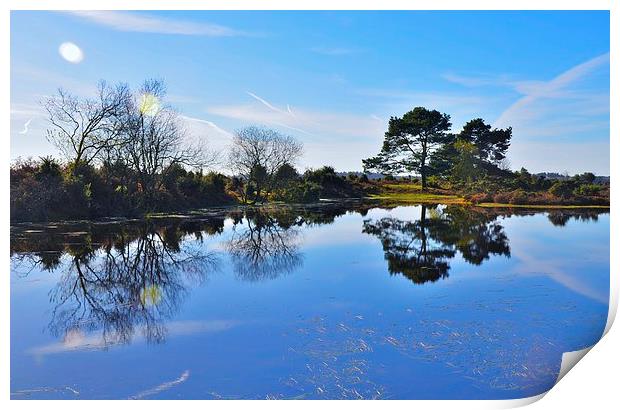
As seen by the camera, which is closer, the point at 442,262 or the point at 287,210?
the point at 442,262

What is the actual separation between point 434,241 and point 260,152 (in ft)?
27.1

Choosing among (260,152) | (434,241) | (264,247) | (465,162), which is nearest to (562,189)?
(465,162)

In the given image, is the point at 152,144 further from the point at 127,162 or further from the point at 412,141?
the point at 412,141

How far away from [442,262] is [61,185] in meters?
10.5

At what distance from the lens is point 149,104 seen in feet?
46.9

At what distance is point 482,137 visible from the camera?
19.3 meters

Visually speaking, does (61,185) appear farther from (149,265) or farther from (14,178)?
(149,265)

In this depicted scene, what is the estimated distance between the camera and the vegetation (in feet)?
47.4

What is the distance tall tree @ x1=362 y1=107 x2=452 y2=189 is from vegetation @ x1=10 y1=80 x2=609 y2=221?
41mm

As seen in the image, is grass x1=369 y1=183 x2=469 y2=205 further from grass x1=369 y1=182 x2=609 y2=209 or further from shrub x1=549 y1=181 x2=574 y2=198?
shrub x1=549 y1=181 x2=574 y2=198

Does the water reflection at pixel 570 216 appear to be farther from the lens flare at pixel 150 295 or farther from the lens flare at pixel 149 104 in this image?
the lens flare at pixel 150 295

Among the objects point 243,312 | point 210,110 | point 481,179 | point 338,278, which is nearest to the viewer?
point 243,312

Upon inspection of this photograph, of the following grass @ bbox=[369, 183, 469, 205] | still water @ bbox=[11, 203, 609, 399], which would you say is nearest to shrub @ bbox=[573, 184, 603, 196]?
grass @ bbox=[369, 183, 469, 205]
